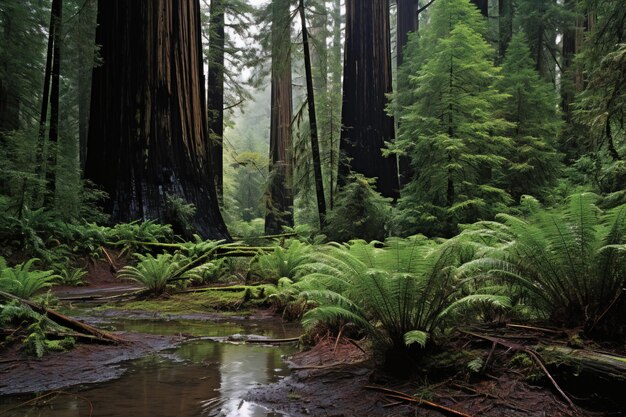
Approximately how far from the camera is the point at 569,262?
261 centimetres

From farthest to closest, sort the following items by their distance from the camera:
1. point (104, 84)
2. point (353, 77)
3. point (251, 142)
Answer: point (251, 142), point (353, 77), point (104, 84)

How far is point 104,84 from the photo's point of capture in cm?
906

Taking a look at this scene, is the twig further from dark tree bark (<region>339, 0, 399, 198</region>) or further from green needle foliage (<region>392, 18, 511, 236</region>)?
dark tree bark (<region>339, 0, 399, 198</region>)

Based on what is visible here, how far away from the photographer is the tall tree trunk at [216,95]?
15.0 metres

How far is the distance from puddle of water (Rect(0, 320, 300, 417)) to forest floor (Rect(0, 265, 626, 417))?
127 millimetres

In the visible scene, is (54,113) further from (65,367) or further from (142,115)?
(65,367)

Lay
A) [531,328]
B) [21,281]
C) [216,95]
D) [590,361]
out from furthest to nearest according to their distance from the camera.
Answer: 1. [216,95]
2. [21,281]
3. [531,328]
4. [590,361]

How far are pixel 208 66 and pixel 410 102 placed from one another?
24.0 feet

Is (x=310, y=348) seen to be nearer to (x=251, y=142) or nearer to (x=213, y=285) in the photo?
(x=213, y=285)

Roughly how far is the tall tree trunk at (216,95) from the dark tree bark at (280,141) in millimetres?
1921

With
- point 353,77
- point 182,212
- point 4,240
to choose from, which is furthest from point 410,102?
point 4,240

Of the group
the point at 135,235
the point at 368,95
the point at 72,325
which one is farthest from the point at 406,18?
the point at 72,325

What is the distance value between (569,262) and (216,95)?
1557 centimetres

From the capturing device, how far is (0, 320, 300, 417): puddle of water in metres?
2.17
